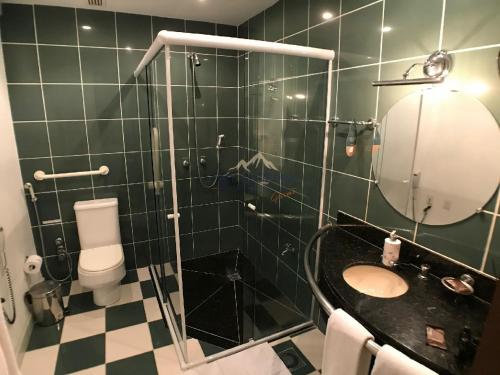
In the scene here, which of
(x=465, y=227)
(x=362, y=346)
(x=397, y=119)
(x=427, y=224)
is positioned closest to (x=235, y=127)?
(x=397, y=119)

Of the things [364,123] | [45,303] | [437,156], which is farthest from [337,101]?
[45,303]

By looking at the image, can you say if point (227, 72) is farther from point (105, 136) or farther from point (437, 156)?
point (437, 156)

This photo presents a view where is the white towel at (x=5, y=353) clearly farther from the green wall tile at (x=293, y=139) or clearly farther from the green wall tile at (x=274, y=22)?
the green wall tile at (x=274, y=22)

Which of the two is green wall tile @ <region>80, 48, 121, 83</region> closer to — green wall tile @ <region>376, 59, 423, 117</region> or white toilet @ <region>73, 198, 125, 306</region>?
white toilet @ <region>73, 198, 125, 306</region>

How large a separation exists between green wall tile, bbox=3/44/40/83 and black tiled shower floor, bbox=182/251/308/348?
6.52ft

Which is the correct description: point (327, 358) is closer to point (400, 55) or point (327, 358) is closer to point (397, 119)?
point (397, 119)

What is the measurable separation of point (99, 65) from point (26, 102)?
66cm

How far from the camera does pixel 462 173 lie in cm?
127

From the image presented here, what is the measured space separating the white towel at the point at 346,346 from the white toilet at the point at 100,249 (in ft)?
6.37

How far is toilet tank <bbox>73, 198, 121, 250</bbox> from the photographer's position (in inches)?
102

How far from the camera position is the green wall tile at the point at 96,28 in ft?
8.00

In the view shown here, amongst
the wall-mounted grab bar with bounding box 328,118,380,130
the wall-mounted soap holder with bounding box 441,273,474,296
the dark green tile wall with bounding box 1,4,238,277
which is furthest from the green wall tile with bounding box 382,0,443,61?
the dark green tile wall with bounding box 1,4,238,277

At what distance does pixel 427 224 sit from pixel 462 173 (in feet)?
0.96

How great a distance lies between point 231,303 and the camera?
2541mm
